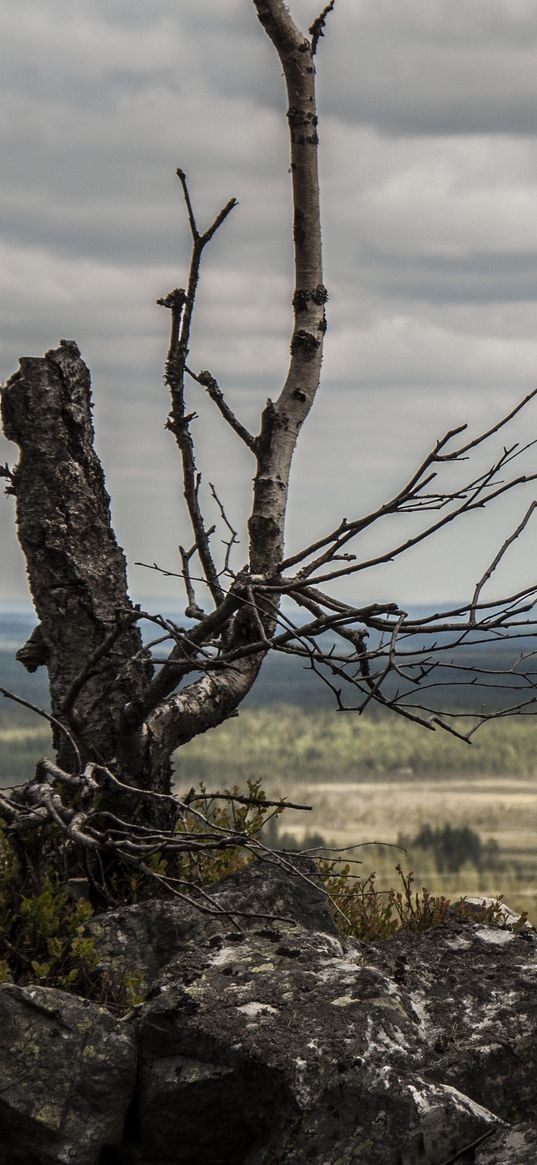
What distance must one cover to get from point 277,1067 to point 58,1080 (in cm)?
103

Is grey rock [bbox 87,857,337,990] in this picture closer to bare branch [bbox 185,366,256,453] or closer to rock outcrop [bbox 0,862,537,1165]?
rock outcrop [bbox 0,862,537,1165]

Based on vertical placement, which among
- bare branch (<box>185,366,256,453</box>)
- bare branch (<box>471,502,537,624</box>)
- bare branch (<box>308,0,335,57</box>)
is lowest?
bare branch (<box>471,502,537,624</box>)

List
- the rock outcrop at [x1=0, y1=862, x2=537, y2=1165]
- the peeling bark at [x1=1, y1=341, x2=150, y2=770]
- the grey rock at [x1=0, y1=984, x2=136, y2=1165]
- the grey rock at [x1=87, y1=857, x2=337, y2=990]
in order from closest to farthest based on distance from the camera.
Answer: the rock outcrop at [x1=0, y1=862, x2=537, y2=1165] < the grey rock at [x1=0, y1=984, x2=136, y2=1165] < the grey rock at [x1=87, y1=857, x2=337, y2=990] < the peeling bark at [x1=1, y1=341, x2=150, y2=770]

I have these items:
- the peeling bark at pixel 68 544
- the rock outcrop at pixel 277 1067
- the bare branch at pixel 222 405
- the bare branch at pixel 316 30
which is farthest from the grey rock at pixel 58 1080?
the bare branch at pixel 316 30

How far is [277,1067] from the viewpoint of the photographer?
17.4ft

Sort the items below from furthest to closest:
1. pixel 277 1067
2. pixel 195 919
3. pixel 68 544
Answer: pixel 68 544 → pixel 195 919 → pixel 277 1067

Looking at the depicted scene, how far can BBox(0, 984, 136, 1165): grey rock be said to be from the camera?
5441 millimetres

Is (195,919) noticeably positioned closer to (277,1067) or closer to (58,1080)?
(58,1080)

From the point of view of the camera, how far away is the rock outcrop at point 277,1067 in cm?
516

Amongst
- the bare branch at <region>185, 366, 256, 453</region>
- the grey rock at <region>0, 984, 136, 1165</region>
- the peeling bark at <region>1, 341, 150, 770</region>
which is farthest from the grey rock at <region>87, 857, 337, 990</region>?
the bare branch at <region>185, 366, 256, 453</region>

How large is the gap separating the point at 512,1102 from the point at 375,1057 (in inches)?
39.7

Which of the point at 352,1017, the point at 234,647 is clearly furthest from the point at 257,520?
the point at 352,1017

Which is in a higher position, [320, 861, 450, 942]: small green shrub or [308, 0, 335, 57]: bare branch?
[308, 0, 335, 57]: bare branch

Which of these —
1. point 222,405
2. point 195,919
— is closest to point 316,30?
point 222,405
